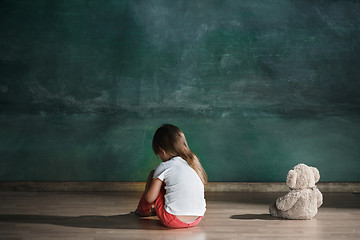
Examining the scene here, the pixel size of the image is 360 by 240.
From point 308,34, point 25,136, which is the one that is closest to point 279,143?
point 308,34

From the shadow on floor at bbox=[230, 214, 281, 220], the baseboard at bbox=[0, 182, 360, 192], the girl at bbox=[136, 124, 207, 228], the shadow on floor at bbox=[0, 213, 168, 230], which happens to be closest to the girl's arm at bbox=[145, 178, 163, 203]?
the girl at bbox=[136, 124, 207, 228]

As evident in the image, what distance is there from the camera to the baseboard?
390cm

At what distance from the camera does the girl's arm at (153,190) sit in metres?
2.62

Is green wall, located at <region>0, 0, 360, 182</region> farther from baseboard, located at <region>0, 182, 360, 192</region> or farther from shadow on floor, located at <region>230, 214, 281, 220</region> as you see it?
shadow on floor, located at <region>230, 214, 281, 220</region>

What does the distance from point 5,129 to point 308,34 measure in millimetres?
2814

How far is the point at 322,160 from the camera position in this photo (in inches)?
158

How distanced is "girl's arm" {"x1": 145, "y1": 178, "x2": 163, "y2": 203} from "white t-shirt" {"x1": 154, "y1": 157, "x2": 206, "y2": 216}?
0.09ft

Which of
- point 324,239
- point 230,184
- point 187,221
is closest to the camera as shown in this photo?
point 324,239

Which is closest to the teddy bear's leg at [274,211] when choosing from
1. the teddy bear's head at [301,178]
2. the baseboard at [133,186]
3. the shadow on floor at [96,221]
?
the teddy bear's head at [301,178]

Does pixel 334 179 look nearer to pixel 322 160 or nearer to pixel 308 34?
pixel 322 160

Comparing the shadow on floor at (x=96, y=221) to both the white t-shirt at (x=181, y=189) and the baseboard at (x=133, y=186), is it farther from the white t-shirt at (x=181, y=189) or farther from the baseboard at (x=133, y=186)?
the baseboard at (x=133, y=186)

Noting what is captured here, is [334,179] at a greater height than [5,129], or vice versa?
[5,129]

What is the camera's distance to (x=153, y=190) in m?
2.63

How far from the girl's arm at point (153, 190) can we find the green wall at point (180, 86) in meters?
1.31
